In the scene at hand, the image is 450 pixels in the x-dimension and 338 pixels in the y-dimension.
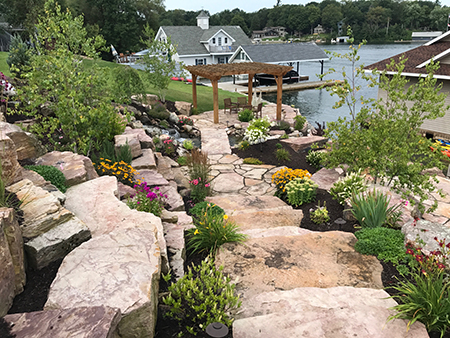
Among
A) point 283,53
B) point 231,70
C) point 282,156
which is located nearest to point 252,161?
point 282,156

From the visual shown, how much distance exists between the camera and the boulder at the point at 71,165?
535 centimetres

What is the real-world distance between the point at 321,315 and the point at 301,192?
3929 mm

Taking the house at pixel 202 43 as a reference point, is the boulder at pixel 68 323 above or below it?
below

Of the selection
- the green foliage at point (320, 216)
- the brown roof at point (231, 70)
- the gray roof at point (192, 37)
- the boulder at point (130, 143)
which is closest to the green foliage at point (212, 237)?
the green foliage at point (320, 216)

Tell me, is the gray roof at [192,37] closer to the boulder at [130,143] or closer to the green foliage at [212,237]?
the boulder at [130,143]

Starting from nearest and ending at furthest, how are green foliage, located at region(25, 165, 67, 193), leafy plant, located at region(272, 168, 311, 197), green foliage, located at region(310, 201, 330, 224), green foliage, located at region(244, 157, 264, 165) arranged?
1. green foliage, located at region(25, 165, 67, 193)
2. green foliage, located at region(310, 201, 330, 224)
3. leafy plant, located at region(272, 168, 311, 197)
4. green foliage, located at region(244, 157, 264, 165)

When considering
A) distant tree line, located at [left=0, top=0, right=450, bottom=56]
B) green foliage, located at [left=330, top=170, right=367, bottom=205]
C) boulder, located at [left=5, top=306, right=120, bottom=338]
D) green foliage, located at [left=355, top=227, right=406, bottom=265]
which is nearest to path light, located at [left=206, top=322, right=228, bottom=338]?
boulder, located at [left=5, top=306, right=120, bottom=338]

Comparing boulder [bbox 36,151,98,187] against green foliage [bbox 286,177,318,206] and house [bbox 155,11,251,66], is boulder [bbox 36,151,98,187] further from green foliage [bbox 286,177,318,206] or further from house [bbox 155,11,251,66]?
house [bbox 155,11,251,66]

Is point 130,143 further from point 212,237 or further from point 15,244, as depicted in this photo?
point 15,244

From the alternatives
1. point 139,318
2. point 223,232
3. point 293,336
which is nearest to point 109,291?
point 139,318

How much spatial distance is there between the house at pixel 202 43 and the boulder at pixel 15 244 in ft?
130

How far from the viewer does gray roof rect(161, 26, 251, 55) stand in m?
40.9

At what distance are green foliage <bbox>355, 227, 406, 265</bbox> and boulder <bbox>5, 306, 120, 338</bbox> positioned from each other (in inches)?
134

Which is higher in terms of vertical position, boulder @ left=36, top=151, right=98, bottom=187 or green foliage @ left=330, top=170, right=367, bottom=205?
boulder @ left=36, top=151, right=98, bottom=187
